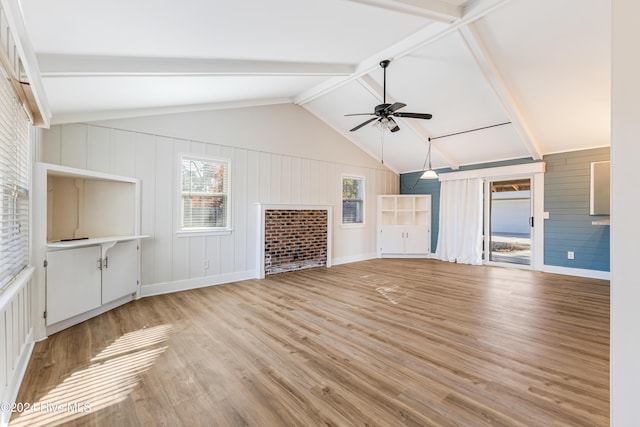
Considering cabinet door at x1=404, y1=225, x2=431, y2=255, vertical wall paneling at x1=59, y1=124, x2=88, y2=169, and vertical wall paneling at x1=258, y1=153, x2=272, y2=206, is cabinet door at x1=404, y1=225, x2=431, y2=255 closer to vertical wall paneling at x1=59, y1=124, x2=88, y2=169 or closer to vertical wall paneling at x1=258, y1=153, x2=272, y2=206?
vertical wall paneling at x1=258, y1=153, x2=272, y2=206

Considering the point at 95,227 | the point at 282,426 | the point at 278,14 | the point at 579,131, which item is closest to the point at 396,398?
the point at 282,426

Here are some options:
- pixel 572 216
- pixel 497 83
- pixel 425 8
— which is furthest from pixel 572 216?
pixel 425 8

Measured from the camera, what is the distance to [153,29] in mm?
2424

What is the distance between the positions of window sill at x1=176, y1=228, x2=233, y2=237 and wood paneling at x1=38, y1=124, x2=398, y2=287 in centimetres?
5

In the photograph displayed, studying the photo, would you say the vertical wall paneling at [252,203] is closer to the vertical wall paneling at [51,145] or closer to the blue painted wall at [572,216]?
the vertical wall paneling at [51,145]

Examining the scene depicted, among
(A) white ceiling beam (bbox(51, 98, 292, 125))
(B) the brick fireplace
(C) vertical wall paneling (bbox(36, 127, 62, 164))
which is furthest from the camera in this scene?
(B) the brick fireplace

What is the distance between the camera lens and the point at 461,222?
720 cm

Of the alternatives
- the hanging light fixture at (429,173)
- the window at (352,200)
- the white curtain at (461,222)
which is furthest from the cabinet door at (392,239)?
the hanging light fixture at (429,173)

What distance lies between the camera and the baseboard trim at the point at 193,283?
4332mm

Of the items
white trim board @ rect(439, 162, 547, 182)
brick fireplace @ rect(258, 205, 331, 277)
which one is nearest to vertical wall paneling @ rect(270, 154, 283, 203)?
brick fireplace @ rect(258, 205, 331, 277)

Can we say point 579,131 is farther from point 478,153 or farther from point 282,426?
point 282,426

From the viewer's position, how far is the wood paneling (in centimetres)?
384

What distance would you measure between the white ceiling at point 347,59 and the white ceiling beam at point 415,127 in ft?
0.13

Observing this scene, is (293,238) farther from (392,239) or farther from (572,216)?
(572,216)
